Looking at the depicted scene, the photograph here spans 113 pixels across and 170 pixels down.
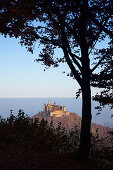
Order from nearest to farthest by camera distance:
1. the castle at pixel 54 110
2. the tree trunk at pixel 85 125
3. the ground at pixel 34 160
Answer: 1. the ground at pixel 34 160
2. the tree trunk at pixel 85 125
3. the castle at pixel 54 110

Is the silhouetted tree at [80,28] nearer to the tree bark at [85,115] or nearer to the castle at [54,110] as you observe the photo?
the tree bark at [85,115]

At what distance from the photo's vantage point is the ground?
19.8 ft

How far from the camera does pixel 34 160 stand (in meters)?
6.70

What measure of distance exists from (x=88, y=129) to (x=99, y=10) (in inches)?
171

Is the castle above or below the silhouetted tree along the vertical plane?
below

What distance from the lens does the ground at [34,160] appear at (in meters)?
6.03

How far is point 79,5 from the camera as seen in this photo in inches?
Result: 234

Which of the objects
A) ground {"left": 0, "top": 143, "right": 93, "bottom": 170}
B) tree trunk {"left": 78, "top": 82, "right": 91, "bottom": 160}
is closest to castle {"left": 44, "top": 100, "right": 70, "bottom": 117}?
ground {"left": 0, "top": 143, "right": 93, "bottom": 170}

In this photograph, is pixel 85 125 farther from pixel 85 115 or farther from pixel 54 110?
pixel 54 110

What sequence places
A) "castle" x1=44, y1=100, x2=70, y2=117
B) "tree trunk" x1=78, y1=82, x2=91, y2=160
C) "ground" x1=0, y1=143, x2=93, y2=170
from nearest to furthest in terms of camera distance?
1. "ground" x1=0, y1=143, x2=93, y2=170
2. "tree trunk" x1=78, y1=82, x2=91, y2=160
3. "castle" x1=44, y1=100, x2=70, y2=117

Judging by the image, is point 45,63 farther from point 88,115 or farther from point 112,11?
point 112,11

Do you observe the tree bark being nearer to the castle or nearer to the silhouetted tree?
the silhouetted tree

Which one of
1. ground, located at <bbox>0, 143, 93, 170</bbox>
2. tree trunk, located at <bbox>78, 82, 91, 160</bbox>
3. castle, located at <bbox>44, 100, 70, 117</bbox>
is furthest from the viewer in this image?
castle, located at <bbox>44, 100, 70, 117</bbox>

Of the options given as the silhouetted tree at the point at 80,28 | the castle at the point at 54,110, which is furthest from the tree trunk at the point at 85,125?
the castle at the point at 54,110
